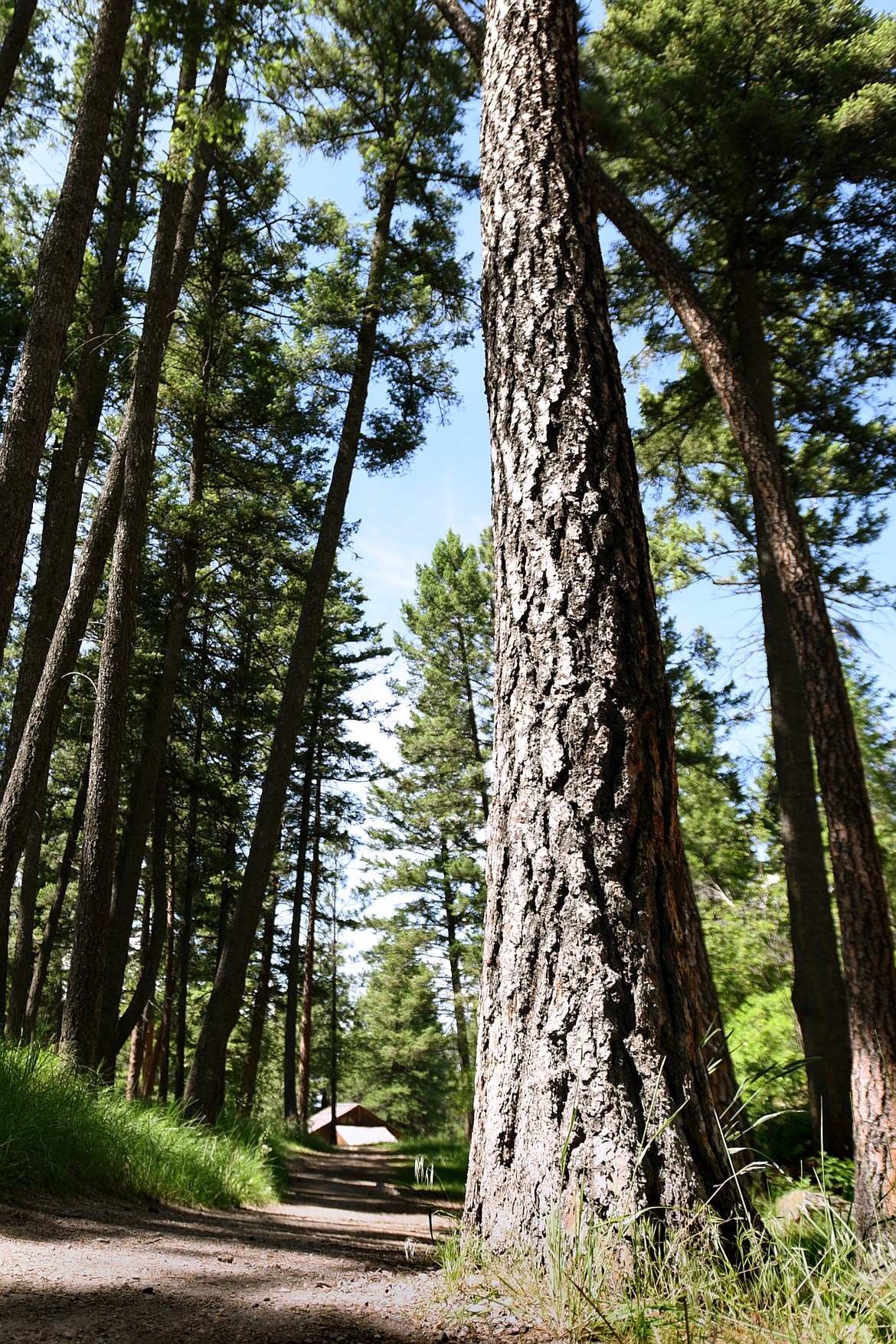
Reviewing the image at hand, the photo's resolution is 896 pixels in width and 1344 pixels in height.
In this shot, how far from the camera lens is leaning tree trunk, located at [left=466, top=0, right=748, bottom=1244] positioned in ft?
6.49

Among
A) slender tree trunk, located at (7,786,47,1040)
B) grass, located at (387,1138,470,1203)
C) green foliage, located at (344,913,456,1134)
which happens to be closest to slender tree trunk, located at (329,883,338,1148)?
green foliage, located at (344,913,456,1134)

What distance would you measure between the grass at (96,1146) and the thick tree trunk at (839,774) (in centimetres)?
422

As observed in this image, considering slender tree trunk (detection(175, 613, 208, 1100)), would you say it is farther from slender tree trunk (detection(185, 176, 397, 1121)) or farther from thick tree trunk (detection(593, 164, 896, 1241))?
thick tree trunk (detection(593, 164, 896, 1241))

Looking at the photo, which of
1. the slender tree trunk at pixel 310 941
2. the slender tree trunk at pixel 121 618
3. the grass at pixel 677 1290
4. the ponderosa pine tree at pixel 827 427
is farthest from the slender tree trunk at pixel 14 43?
the slender tree trunk at pixel 310 941

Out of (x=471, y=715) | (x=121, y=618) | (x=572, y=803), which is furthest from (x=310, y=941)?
(x=572, y=803)

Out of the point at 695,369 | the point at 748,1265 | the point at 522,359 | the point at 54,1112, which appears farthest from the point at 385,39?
the point at 748,1265

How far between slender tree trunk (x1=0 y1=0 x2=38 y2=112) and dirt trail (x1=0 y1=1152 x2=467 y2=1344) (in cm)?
904

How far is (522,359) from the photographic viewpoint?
274 centimetres

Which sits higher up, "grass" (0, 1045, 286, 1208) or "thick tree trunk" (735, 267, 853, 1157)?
"thick tree trunk" (735, 267, 853, 1157)

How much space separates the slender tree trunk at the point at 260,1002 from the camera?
19359mm

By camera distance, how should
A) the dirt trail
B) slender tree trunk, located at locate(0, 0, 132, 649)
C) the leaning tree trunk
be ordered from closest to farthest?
the dirt trail < the leaning tree trunk < slender tree trunk, located at locate(0, 0, 132, 649)

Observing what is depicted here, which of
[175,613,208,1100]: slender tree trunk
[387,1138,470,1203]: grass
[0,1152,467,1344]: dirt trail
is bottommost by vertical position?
[387,1138,470,1203]: grass

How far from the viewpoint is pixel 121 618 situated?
7352 mm

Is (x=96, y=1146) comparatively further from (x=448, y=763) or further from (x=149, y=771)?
(x=448, y=763)
